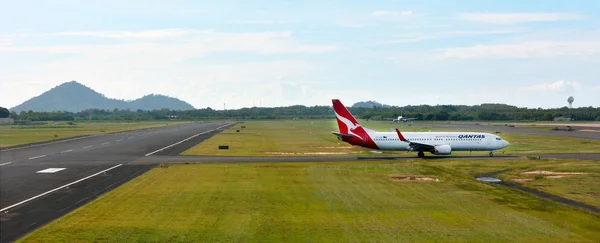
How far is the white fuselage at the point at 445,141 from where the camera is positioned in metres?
70.7

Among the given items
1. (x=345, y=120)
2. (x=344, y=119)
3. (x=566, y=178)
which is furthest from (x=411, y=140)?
(x=566, y=178)

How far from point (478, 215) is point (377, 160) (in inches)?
1343

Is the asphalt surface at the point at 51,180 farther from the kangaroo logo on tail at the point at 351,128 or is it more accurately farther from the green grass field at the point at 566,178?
the green grass field at the point at 566,178

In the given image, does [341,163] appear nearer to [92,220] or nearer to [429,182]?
[429,182]

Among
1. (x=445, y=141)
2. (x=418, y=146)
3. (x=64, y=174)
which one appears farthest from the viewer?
(x=445, y=141)

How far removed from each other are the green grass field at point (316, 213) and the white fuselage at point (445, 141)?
20.6 metres

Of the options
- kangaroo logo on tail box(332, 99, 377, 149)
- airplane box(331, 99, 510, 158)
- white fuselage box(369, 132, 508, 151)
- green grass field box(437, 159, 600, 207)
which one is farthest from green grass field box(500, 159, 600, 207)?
kangaroo logo on tail box(332, 99, 377, 149)

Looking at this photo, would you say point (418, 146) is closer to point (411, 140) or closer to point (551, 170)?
point (411, 140)

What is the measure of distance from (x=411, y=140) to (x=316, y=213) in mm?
39936

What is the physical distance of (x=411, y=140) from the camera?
70.4 meters

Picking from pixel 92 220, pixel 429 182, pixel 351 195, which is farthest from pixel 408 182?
pixel 92 220

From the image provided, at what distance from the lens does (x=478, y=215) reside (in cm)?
3241

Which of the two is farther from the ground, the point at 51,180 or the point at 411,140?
the point at 411,140

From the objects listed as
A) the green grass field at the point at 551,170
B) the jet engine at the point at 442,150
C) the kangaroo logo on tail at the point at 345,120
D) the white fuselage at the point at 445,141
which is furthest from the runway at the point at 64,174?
the green grass field at the point at 551,170
